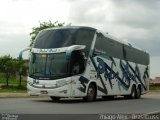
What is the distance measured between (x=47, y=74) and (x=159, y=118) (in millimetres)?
10697

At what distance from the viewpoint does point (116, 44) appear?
30109 mm

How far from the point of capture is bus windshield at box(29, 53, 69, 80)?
2359 cm

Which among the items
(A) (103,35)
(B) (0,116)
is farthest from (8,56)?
(B) (0,116)

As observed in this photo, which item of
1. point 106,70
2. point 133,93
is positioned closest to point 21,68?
point 133,93

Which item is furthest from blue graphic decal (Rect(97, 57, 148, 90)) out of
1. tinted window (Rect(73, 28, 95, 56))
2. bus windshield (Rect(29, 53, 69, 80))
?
bus windshield (Rect(29, 53, 69, 80))

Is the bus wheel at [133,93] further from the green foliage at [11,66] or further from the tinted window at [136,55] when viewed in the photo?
the green foliage at [11,66]

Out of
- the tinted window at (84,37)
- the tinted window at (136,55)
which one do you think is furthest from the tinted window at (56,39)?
the tinted window at (136,55)

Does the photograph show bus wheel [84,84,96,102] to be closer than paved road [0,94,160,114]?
No

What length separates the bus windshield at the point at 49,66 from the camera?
23.6 m

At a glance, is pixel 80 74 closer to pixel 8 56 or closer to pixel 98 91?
pixel 98 91

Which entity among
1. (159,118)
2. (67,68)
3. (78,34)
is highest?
(78,34)

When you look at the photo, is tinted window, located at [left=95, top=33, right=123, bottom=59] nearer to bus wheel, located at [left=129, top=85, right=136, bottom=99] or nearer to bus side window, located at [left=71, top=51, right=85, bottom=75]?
bus side window, located at [left=71, top=51, right=85, bottom=75]

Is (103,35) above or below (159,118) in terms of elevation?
above

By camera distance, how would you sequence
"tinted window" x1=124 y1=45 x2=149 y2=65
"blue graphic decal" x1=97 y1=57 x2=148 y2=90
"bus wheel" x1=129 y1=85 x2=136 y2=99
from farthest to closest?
"bus wheel" x1=129 y1=85 x2=136 y2=99
"tinted window" x1=124 y1=45 x2=149 y2=65
"blue graphic decal" x1=97 y1=57 x2=148 y2=90
